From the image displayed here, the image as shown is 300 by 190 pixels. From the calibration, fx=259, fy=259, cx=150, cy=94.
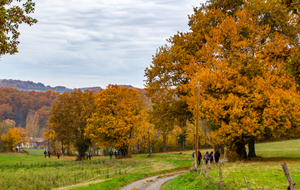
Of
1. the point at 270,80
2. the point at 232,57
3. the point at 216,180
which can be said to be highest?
the point at 232,57

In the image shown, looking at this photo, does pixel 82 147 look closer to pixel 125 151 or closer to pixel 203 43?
pixel 125 151

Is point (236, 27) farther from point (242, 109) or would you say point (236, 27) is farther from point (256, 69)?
point (242, 109)

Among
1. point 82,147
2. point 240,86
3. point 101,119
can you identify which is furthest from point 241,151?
point 82,147

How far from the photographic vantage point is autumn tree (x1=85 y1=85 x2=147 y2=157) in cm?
4062

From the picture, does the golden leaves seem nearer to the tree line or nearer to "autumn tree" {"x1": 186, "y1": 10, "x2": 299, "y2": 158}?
the tree line

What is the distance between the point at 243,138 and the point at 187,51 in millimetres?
11020

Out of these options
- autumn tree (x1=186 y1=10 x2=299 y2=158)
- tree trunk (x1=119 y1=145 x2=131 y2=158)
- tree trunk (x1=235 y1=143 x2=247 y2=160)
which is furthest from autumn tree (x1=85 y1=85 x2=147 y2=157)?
tree trunk (x1=235 y1=143 x2=247 y2=160)

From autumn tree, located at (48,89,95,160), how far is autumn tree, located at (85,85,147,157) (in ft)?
8.44

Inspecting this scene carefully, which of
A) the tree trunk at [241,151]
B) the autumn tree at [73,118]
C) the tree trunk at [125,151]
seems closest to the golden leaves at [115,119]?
the tree trunk at [125,151]

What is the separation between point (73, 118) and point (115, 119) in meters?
7.48

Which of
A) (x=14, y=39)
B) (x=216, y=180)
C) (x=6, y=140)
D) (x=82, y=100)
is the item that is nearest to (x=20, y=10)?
(x=14, y=39)

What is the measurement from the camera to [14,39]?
1126cm

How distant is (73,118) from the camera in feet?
143

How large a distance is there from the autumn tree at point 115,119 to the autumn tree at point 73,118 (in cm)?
257
